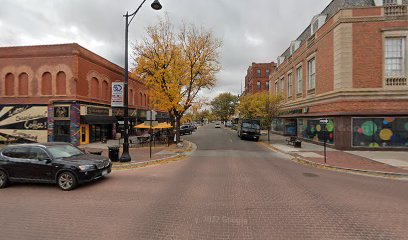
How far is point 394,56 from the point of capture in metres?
16.1

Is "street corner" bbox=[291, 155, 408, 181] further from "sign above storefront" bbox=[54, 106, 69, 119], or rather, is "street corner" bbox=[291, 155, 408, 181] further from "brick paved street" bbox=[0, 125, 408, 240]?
"sign above storefront" bbox=[54, 106, 69, 119]

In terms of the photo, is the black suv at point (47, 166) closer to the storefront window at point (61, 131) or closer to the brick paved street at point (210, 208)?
the brick paved street at point (210, 208)

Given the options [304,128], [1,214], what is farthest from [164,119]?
[1,214]

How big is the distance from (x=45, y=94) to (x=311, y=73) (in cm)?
2841

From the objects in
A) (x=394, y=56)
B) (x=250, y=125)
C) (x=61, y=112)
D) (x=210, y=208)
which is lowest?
(x=210, y=208)

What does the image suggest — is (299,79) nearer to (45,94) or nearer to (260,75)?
(45,94)

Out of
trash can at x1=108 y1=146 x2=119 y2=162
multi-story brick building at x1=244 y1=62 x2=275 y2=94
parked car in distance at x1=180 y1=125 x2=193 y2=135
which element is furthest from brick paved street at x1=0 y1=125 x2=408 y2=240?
multi-story brick building at x1=244 y1=62 x2=275 y2=94

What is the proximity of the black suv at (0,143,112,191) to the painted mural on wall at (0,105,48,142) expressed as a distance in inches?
579

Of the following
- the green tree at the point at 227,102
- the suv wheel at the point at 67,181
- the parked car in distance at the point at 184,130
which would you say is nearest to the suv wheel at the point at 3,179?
the suv wheel at the point at 67,181

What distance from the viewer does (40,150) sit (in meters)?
7.30

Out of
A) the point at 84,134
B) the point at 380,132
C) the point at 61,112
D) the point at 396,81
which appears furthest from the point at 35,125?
the point at 396,81

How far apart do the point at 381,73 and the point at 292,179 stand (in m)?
14.7

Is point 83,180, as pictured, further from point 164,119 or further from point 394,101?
point 164,119

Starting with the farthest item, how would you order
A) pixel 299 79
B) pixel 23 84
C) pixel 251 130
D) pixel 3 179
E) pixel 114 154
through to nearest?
pixel 299 79 < pixel 251 130 < pixel 23 84 < pixel 114 154 < pixel 3 179
